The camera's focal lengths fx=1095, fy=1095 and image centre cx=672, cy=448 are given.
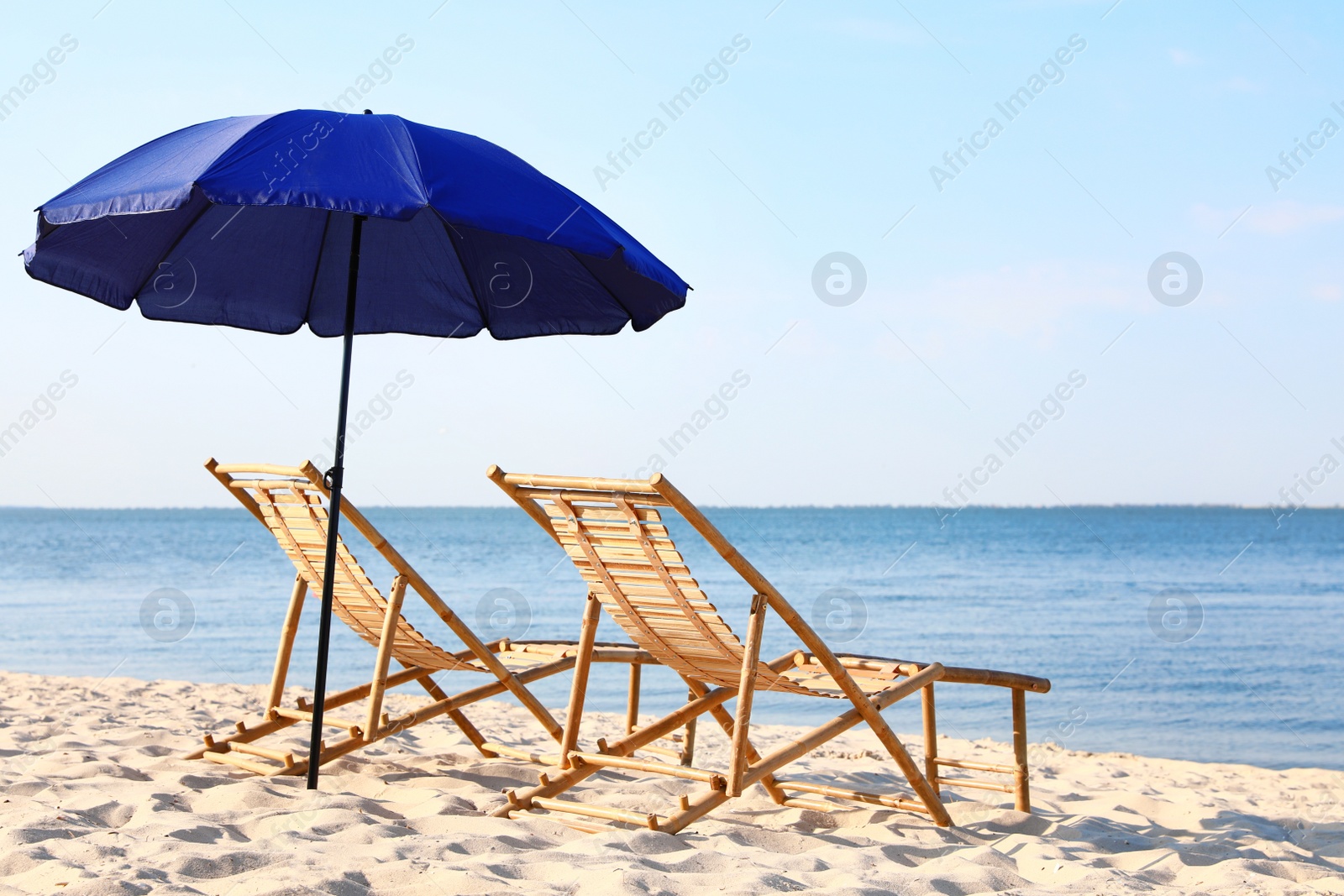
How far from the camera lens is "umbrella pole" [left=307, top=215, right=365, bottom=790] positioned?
348cm

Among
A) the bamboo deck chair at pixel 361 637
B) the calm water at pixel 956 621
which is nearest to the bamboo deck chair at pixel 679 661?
the bamboo deck chair at pixel 361 637

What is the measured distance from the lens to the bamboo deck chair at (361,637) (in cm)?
384

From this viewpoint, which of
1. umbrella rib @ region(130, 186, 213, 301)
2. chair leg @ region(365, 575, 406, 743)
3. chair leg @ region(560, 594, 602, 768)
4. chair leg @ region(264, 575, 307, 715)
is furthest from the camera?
chair leg @ region(264, 575, 307, 715)

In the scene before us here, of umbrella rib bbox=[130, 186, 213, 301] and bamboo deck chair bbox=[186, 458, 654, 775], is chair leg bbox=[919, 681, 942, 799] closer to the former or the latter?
bamboo deck chair bbox=[186, 458, 654, 775]

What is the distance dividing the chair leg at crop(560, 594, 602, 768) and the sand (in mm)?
304

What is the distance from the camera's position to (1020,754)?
3961mm

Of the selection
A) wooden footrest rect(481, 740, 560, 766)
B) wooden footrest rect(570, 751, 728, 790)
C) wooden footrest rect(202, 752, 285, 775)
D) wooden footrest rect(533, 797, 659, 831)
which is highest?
wooden footrest rect(570, 751, 728, 790)

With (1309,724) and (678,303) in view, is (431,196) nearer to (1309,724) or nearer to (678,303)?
(678,303)

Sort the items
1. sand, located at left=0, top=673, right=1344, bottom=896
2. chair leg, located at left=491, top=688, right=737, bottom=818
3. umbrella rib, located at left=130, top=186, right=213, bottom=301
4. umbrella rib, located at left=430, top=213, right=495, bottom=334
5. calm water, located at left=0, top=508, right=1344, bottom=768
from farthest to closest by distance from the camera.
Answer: calm water, located at left=0, top=508, right=1344, bottom=768
umbrella rib, located at left=430, top=213, right=495, bottom=334
umbrella rib, located at left=130, top=186, right=213, bottom=301
chair leg, located at left=491, top=688, right=737, bottom=818
sand, located at left=0, top=673, right=1344, bottom=896

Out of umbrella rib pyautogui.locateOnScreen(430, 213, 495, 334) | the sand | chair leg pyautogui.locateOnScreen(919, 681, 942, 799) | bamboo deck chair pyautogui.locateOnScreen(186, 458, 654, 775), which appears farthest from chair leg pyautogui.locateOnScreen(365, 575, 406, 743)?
chair leg pyautogui.locateOnScreen(919, 681, 942, 799)

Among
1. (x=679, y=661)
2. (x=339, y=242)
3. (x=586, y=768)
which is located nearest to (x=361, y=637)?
(x=586, y=768)

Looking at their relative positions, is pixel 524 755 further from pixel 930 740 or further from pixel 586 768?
pixel 930 740

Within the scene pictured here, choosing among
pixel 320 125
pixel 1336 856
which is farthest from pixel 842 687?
pixel 320 125

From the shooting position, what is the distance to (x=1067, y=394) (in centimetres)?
1190
